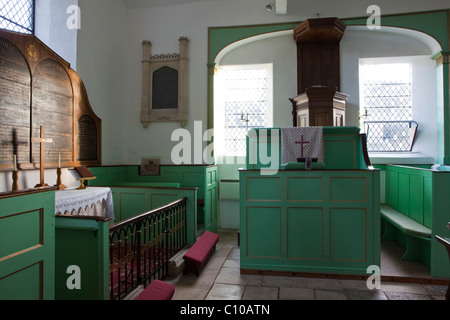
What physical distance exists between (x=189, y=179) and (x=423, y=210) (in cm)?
405

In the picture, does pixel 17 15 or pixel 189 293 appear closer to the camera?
pixel 189 293

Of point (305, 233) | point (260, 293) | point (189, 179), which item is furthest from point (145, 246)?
point (189, 179)

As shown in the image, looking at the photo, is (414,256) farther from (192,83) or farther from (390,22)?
(192,83)

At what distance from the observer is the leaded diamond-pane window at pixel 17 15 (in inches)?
173

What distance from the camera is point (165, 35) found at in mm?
6516

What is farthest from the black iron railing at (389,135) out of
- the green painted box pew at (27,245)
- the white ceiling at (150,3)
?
the green painted box pew at (27,245)

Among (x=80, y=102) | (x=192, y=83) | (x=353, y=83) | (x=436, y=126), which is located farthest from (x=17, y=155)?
(x=436, y=126)

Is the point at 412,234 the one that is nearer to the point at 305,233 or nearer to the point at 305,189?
the point at 305,233

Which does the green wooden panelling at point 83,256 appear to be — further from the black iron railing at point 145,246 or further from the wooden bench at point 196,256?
the wooden bench at point 196,256

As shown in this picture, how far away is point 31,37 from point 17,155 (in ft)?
5.29

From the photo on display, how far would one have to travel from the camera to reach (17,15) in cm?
467

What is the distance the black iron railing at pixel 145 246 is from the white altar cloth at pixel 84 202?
1.43 ft

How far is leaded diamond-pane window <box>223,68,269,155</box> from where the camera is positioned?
22.5ft

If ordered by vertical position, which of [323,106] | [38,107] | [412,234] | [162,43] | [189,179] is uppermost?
[162,43]
